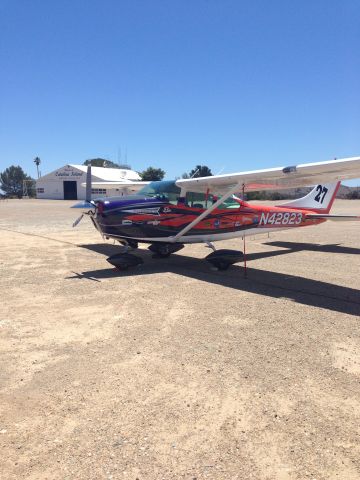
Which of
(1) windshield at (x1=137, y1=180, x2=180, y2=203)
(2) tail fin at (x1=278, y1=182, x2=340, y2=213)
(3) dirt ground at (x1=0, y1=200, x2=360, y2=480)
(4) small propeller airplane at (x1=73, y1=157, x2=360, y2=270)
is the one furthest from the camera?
(2) tail fin at (x1=278, y1=182, x2=340, y2=213)

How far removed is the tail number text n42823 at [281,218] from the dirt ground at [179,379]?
13.1 ft

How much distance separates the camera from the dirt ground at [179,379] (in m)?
2.77

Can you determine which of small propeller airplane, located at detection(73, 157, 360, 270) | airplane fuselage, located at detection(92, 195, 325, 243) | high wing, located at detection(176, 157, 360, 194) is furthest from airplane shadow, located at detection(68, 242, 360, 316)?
high wing, located at detection(176, 157, 360, 194)

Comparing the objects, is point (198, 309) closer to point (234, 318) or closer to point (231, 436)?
point (234, 318)

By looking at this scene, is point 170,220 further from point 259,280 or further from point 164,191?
point 259,280

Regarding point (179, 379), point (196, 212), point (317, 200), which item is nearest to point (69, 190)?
point (317, 200)

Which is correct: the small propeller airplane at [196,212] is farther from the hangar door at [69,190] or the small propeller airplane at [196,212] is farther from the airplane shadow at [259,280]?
the hangar door at [69,190]

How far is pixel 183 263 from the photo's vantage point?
10492mm

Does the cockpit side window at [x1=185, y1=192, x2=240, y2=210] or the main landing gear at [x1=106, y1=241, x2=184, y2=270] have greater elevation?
the cockpit side window at [x1=185, y1=192, x2=240, y2=210]

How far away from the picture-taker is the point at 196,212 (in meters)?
10.4

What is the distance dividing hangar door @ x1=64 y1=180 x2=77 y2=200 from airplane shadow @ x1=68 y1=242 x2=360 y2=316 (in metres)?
68.6

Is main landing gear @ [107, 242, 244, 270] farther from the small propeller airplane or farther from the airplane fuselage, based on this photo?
the airplane fuselage

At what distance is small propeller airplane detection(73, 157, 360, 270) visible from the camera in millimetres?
9039

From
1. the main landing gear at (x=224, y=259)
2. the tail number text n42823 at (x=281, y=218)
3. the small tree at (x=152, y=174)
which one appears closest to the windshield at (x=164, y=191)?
the main landing gear at (x=224, y=259)
